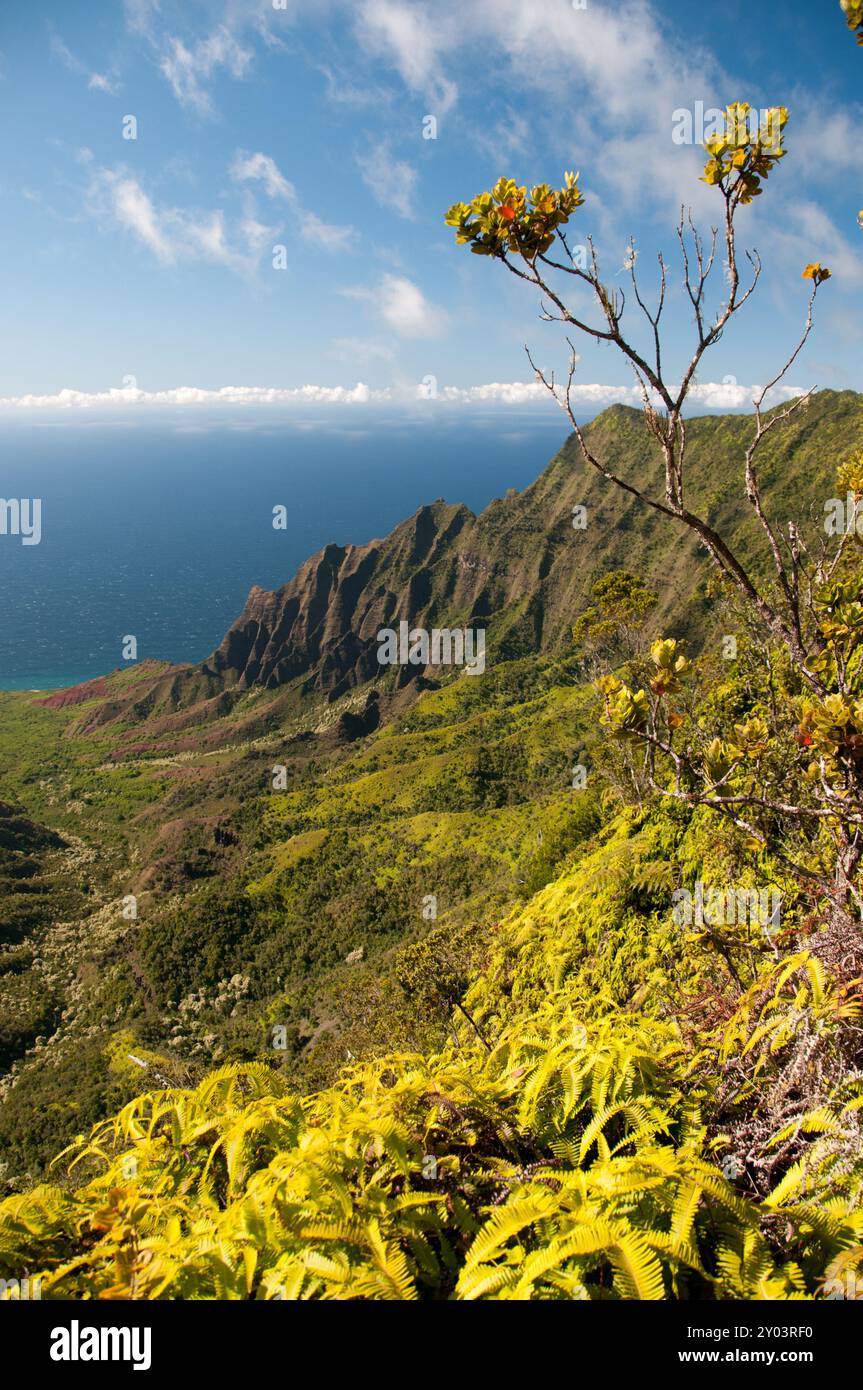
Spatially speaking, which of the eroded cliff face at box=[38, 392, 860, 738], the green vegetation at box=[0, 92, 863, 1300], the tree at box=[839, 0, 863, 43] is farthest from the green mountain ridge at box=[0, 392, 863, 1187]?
the tree at box=[839, 0, 863, 43]

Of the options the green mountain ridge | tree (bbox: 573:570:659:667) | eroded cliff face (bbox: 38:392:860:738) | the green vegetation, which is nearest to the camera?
the green vegetation

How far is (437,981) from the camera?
678 inches

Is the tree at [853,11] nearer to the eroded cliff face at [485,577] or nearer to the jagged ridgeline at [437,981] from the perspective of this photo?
the jagged ridgeline at [437,981]

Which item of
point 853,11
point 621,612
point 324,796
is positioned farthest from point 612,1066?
point 324,796

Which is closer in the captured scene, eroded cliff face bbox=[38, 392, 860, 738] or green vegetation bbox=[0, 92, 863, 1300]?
A: green vegetation bbox=[0, 92, 863, 1300]

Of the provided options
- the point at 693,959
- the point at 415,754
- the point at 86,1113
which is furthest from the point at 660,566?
the point at 693,959

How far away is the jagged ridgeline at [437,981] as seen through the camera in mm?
1875

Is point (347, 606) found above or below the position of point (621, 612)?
above

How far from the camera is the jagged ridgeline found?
188 cm

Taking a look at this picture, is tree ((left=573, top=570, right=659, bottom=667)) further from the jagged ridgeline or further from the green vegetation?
the jagged ridgeline

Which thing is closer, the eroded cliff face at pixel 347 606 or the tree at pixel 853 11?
the tree at pixel 853 11

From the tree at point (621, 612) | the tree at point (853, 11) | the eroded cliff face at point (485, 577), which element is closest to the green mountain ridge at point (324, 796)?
the eroded cliff face at point (485, 577)

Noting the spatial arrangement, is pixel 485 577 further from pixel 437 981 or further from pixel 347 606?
pixel 437 981

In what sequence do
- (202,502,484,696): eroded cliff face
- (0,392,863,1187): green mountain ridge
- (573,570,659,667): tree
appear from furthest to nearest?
(202,502,484,696): eroded cliff face < (0,392,863,1187): green mountain ridge < (573,570,659,667): tree
